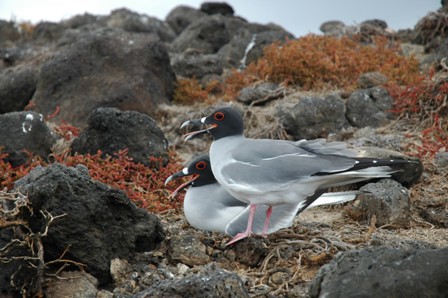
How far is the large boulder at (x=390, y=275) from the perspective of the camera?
4109 millimetres

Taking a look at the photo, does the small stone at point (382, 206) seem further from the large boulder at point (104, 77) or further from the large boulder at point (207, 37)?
the large boulder at point (207, 37)

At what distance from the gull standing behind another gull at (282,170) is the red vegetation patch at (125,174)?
174 cm

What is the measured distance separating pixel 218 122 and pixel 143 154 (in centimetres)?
267

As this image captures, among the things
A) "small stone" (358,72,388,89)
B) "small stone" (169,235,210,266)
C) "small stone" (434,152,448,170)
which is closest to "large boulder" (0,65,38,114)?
"small stone" (358,72,388,89)

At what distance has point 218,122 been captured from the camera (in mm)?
6203

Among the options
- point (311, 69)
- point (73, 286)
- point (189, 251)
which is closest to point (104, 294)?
point (73, 286)

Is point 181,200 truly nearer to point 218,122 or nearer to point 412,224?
point 218,122

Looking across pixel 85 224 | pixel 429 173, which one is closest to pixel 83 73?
pixel 429 173

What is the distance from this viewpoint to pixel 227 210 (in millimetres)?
6234

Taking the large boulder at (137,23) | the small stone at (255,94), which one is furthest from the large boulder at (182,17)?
the small stone at (255,94)

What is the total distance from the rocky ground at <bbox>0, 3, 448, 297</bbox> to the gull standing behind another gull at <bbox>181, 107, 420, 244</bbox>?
431 mm

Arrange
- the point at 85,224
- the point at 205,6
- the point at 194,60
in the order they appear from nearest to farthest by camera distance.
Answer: the point at 85,224 < the point at 194,60 < the point at 205,6

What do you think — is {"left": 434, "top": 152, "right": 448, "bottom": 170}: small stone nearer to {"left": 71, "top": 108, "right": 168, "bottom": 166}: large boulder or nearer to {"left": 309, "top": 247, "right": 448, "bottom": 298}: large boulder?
{"left": 71, "top": 108, "right": 168, "bottom": 166}: large boulder

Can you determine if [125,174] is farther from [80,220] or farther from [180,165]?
[80,220]
